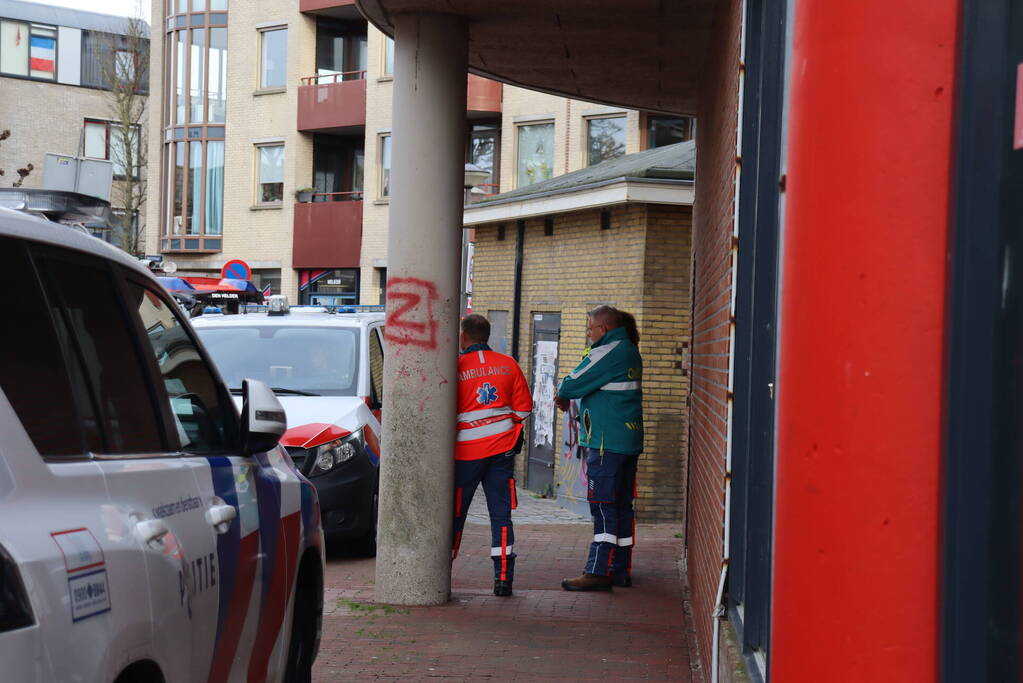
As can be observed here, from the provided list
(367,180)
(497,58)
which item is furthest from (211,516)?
(367,180)

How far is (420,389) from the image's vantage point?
8.46 m

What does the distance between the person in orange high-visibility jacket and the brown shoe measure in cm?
55

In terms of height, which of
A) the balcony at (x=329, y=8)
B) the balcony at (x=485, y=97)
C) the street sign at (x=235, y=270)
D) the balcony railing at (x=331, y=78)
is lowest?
the street sign at (x=235, y=270)

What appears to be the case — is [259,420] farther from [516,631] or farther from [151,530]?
[516,631]

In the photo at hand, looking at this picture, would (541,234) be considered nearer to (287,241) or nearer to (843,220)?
(843,220)

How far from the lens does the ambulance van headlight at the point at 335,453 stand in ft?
34.8

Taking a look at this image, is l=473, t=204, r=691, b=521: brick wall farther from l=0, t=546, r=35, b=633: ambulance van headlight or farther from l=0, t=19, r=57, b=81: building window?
l=0, t=19, r=57, b=81: building window

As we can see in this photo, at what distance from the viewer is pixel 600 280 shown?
50.4 feet

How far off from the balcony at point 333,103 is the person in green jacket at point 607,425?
2890cm

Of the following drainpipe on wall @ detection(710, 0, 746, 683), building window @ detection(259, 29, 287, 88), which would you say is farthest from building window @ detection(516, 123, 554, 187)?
drainpipe on wall @ detection(710, 0, 746, 683)

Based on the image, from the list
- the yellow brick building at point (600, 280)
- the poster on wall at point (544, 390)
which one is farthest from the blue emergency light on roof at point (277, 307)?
the poster on wall at point (544, 390)

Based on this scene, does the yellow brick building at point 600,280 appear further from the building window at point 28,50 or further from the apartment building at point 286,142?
the building window at point 28,50

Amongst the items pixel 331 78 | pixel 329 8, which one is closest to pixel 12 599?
pixel 329 8

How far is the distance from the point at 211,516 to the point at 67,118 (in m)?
53.0
